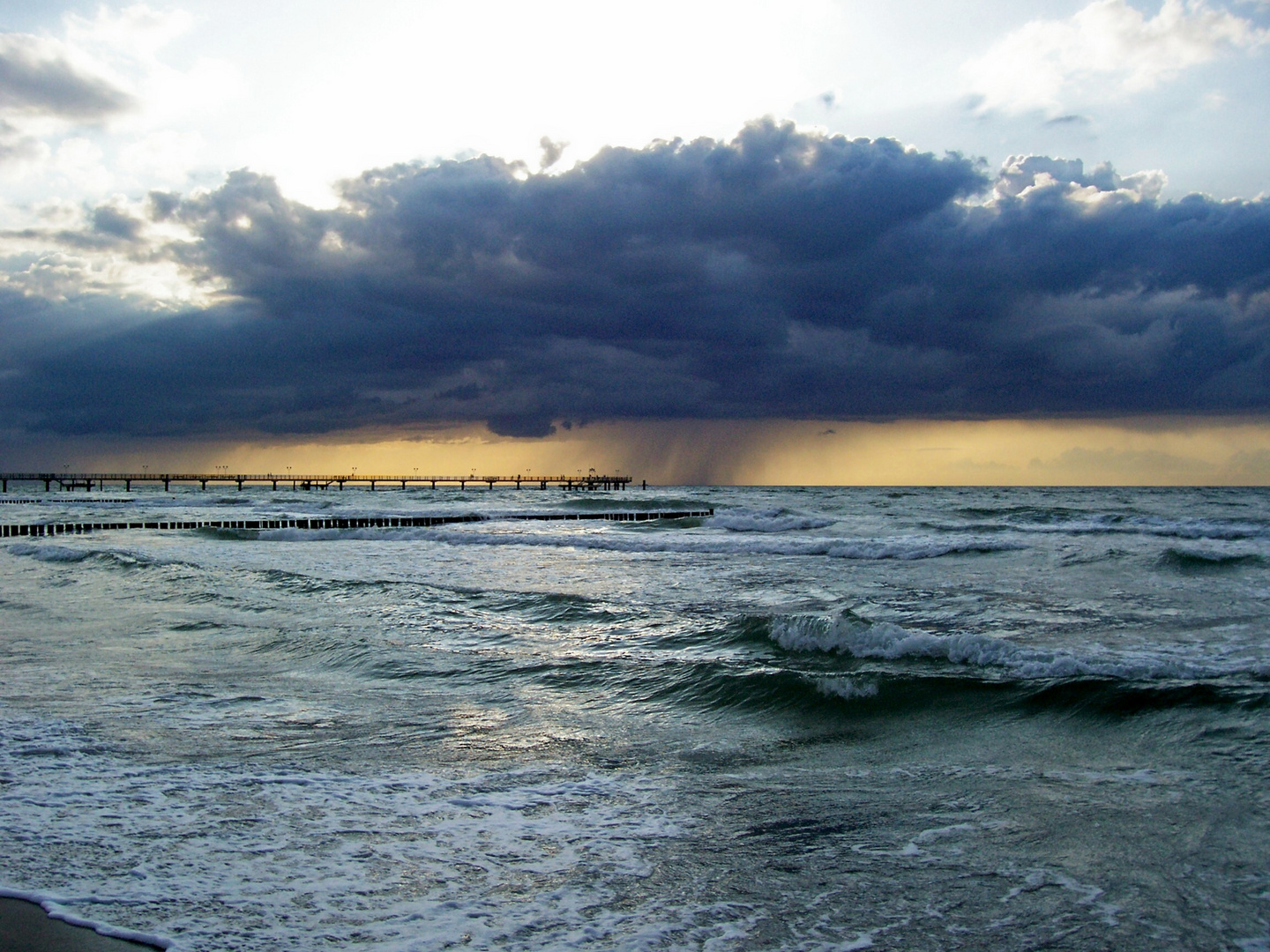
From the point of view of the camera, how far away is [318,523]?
145 feet

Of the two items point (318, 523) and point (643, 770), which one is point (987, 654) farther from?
point (318, 523)

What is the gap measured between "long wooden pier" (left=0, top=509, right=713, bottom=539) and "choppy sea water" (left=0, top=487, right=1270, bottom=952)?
1057 inches

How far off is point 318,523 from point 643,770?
41.5m

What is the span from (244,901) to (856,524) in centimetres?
3865

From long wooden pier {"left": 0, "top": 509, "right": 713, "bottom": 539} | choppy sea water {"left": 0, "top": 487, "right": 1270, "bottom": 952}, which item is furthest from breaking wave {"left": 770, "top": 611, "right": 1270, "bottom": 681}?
long wooden pier {"left": 0, "top": 509, "right": 713, "bottom": 539}

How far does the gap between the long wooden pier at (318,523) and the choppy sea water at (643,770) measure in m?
26.8

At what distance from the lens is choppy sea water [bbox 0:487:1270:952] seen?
4.08 m

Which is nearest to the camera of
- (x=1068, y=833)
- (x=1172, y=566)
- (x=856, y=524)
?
(x=1068, y=833)

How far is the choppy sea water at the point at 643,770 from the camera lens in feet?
13.4

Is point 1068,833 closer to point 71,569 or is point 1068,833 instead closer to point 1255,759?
point 1255,759

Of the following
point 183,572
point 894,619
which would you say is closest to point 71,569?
point 183,572

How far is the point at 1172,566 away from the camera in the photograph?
19.4 meters

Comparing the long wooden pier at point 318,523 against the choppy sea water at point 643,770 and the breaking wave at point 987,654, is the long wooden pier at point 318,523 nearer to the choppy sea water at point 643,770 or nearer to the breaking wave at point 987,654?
the choppy sea water at point 643,770

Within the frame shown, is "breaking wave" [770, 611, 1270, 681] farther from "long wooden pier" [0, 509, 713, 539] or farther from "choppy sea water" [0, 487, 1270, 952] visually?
"long wooden pier" [0, 509, 713, 539]
